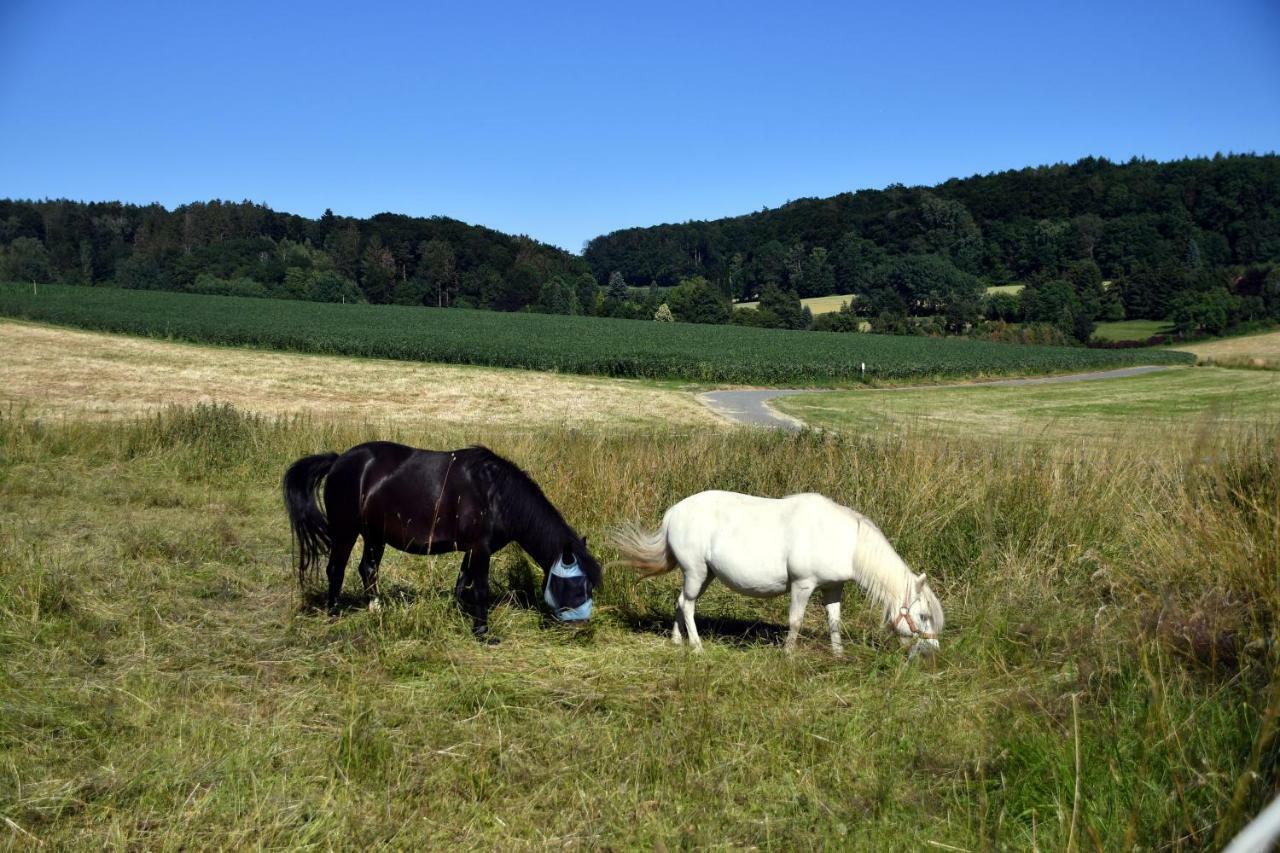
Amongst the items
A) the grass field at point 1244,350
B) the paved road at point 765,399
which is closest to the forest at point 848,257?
the grass field at point 1244,350

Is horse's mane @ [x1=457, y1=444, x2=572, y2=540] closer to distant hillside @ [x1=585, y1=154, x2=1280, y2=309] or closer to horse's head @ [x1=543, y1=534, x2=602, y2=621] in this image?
horse's head @ [x1=543, y1=534, x2=602, y2=621]

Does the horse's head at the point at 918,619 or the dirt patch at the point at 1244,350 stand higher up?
the dirt patch at the point at 1244,350

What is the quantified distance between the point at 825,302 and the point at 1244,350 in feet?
161

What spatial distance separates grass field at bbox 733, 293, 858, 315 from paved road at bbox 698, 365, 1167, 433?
44.8 m

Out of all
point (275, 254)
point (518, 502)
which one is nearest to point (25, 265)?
point (275, 254)

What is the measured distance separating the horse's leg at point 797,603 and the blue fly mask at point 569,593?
1331mm

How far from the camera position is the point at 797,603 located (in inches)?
220

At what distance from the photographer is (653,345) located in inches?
2176

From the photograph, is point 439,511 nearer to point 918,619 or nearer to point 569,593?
point 569,593

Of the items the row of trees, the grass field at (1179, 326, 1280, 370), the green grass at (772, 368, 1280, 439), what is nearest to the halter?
the green grass at (772, 368, 1280, 439)

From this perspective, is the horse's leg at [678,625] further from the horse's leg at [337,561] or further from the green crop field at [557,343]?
the green crop field at [557,343]

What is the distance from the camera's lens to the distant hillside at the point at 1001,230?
97125 mm

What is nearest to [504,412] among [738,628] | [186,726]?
[738,628]

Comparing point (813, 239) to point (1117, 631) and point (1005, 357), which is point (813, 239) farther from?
point (1117, 631)
